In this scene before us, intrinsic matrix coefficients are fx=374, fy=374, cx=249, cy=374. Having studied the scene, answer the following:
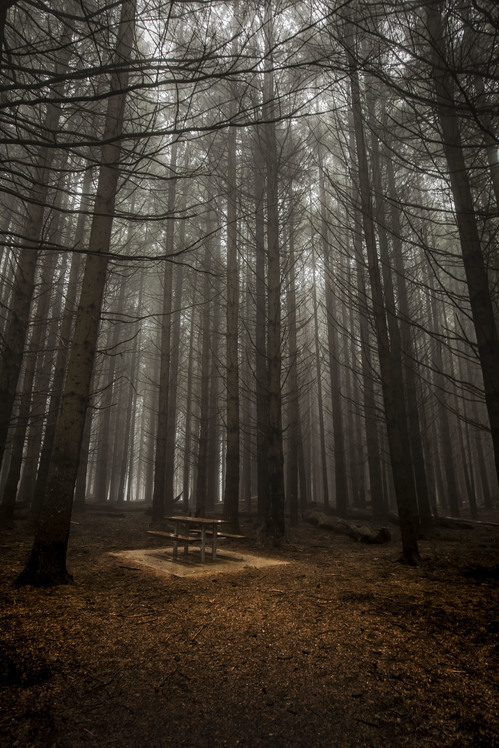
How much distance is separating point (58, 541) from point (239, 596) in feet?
6.44

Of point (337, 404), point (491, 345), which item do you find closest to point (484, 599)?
point (491, 345)

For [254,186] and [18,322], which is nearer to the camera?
[18,322]

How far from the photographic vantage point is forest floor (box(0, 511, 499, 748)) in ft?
5.72

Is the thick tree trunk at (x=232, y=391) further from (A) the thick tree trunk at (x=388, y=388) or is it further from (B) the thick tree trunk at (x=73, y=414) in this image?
(B) the thick tree trunk at (x=73, y=414)

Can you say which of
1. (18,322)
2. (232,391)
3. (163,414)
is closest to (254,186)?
(232,391)

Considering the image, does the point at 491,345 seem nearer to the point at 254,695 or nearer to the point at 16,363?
the point at 254,695

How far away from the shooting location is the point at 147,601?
3402 millimetres

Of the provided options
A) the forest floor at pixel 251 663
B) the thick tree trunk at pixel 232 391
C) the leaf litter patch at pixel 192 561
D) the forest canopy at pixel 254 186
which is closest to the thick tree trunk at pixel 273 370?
the forest canopy at pixel 254 186

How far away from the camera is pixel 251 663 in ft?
7.55

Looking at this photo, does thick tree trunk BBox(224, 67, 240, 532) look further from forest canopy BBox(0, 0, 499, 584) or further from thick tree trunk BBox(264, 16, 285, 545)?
thick tree trunk BBox(264, 16, 285, 545)

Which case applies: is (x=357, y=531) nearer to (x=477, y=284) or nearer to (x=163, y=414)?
(x=477, y=284)

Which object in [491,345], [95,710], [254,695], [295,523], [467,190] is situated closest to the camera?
[95,710]

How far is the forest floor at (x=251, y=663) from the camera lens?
174 centimetres

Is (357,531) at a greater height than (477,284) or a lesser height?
lesser
